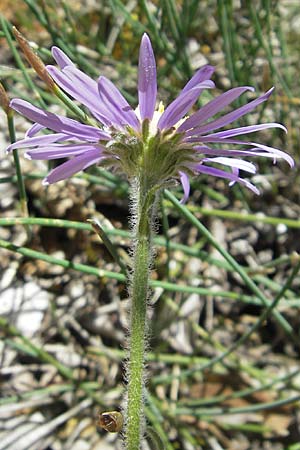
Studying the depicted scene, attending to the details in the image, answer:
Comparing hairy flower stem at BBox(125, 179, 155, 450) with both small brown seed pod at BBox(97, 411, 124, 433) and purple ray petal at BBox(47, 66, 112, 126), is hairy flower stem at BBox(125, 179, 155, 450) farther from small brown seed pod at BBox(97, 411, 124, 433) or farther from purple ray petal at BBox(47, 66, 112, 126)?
purple ray petal at BBox(47, 66, 112, 126)

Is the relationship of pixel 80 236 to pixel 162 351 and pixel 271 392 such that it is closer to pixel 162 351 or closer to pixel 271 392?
pixel 162 351

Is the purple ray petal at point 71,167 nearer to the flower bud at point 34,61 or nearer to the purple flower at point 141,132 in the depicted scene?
the purple flower at point 141,132

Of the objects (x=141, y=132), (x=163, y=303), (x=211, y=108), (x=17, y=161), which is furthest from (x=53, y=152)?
(x=163, y=303)

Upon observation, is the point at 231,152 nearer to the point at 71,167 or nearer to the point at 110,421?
the point at 71,167

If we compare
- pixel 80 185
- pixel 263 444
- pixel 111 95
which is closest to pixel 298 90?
pixel 80 185

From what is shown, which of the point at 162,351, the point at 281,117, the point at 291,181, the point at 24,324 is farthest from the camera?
the point at 291,181

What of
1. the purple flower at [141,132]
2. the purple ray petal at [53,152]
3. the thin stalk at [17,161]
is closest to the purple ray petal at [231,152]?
the purple flower at [141,132]

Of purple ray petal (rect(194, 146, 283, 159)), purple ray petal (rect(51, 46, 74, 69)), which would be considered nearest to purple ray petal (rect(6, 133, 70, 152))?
purple ray petal (rect(51, 46, 74, 69))

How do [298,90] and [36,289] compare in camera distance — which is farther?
[298,90]
